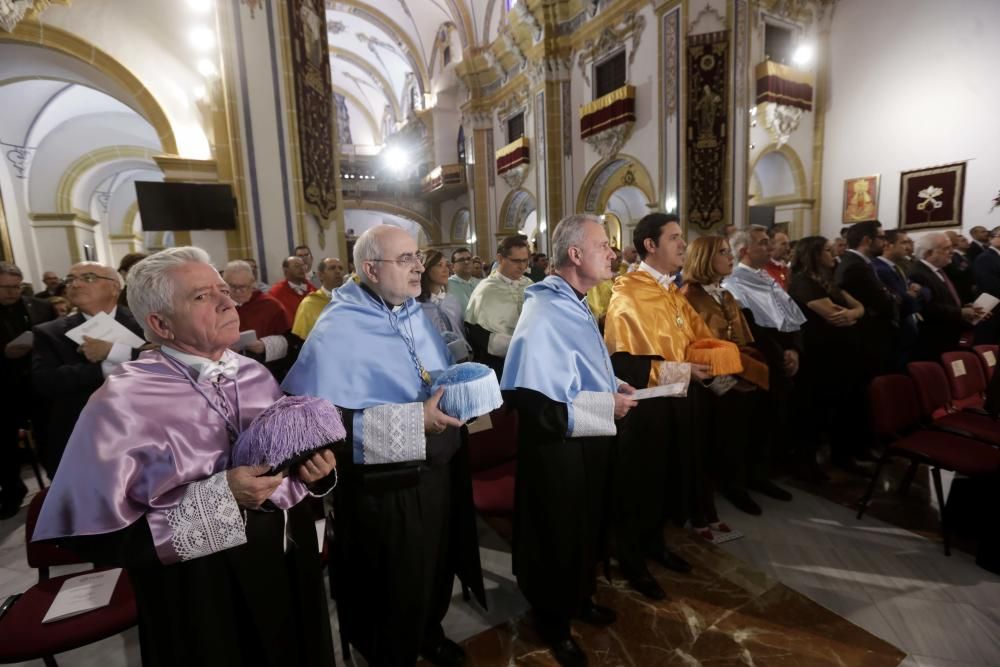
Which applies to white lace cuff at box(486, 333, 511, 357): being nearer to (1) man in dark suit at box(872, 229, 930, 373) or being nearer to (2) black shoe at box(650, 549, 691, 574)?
(2) black shoe at box(650, 549, 691, 574)

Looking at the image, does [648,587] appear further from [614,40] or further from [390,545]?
[614,40]

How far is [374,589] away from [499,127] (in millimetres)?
17843

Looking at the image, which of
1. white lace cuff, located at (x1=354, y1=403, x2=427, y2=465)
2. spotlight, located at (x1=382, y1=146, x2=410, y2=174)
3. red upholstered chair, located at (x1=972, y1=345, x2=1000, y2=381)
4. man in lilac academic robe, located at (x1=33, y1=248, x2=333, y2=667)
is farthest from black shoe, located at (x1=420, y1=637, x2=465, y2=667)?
spotlight, located at (x1=382, y1=146, x2=410, y2=174)

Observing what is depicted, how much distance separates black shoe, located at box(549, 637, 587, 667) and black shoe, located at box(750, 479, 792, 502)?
2171mm

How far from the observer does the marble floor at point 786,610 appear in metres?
2.20

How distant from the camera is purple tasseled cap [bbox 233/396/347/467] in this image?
4.02 feet

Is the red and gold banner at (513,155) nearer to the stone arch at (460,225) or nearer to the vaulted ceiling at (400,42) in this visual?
the vaulted ceiling at (400,42)

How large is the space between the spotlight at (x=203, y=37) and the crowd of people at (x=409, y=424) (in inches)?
192

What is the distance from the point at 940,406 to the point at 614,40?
36.7ft

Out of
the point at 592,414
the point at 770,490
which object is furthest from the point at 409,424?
the point at 770,490

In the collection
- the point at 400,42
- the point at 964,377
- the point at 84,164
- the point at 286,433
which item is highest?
the point at 400,42

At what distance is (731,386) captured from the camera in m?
2.92

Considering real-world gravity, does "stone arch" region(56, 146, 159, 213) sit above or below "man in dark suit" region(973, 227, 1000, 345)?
above

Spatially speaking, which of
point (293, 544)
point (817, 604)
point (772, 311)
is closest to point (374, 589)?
point (293, 544)
